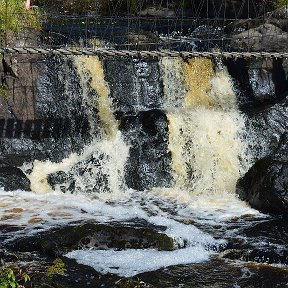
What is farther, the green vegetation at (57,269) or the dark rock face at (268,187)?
the dark rock face at (268,187)

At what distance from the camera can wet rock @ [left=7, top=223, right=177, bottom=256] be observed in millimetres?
6934

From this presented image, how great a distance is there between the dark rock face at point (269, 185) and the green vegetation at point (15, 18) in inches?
220

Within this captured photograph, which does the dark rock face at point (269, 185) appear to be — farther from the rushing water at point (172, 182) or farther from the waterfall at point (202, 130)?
the waterfall at point (202, 130)

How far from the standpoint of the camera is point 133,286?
559cm

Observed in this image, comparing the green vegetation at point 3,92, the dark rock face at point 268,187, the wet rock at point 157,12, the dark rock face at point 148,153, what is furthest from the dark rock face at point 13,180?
the wet rock at point 157,12

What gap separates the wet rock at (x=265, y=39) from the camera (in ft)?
40.3

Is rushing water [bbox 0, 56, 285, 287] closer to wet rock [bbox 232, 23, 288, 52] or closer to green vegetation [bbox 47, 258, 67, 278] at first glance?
green vegetation [bbox 47, 258, 67, 278]

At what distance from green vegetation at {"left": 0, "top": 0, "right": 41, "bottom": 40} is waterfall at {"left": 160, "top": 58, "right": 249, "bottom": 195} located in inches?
121

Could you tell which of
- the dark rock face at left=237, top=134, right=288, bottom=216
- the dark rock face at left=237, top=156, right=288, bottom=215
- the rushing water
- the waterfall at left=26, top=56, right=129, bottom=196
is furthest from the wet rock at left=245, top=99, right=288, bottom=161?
the waterfall at left=26, top=56, right=129, bottom=196

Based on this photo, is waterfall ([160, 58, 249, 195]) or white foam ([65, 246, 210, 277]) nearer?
white foam ([65, 246, 210, 277])

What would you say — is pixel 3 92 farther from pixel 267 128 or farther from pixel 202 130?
pixel 267 128

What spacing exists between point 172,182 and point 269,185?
7.24 ft

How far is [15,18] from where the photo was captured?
11.5m

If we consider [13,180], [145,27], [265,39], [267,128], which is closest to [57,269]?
Answer: [13,180]
